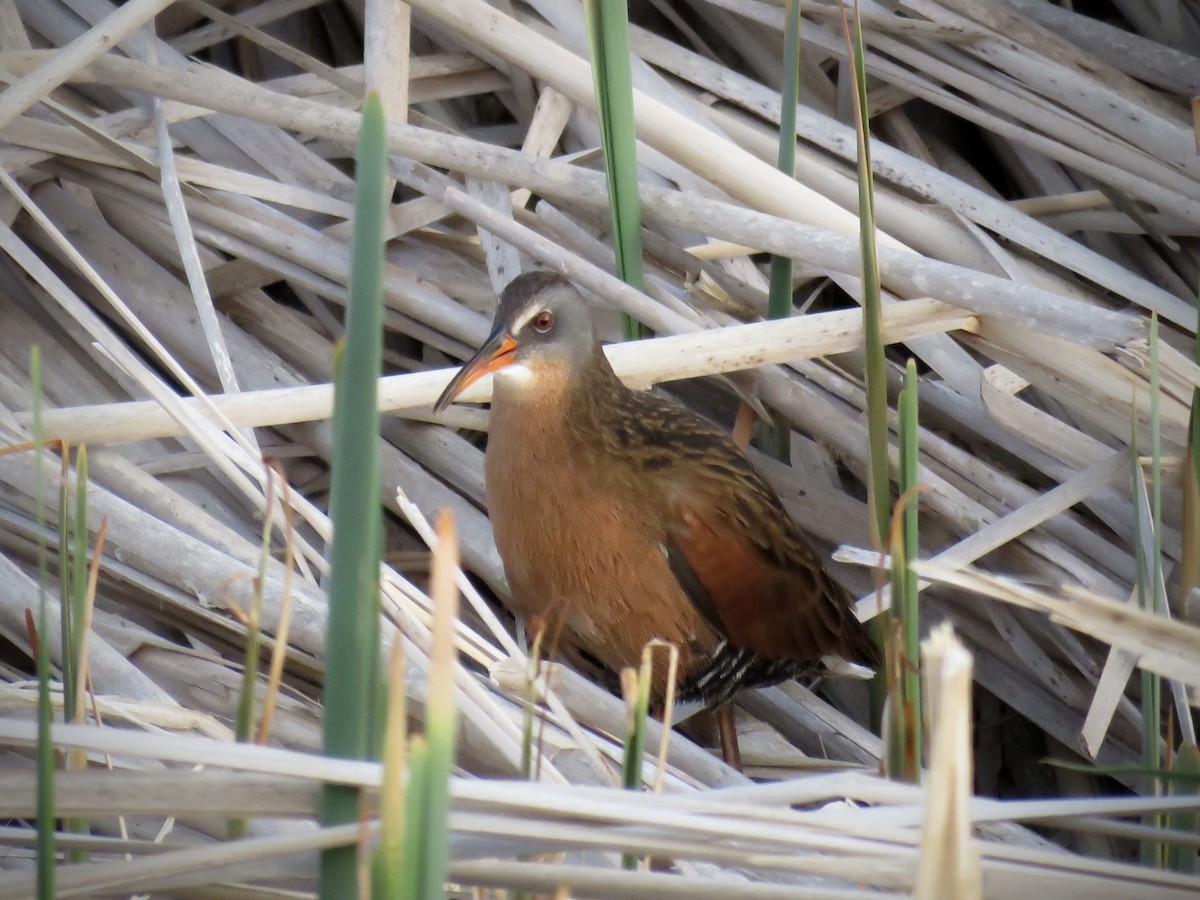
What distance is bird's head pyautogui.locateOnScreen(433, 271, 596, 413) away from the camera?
6.79 ft

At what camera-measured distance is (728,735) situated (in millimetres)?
2195

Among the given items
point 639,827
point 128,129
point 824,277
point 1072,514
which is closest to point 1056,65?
point 824,277

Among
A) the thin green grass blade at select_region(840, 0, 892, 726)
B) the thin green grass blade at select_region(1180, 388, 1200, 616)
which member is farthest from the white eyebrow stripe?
the thin green grass blade at select_region(1180, 388, 1200, 616)

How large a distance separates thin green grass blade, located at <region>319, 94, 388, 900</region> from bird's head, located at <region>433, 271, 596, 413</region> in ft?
3.94

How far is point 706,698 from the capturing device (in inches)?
88.4

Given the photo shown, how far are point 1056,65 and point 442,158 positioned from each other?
3.55 feet

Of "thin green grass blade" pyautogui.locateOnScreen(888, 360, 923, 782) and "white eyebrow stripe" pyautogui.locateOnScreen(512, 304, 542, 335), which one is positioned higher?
"white eyebrow stripe" pyautogui.locateOnScreen(512, 304, 542, 335)

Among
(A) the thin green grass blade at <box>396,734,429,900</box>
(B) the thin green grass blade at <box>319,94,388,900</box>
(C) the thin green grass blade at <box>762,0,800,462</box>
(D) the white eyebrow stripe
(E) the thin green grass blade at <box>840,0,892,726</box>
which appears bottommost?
(A) the thin green grass blade at <box>396,734,429,900</box>

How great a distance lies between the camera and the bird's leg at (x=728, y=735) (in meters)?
2.15

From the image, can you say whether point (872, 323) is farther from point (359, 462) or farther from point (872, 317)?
point (359, 462)

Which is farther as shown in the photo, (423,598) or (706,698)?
(706,698)

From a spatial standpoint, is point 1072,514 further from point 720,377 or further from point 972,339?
point 720,377

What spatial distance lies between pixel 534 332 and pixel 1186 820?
3.94ft

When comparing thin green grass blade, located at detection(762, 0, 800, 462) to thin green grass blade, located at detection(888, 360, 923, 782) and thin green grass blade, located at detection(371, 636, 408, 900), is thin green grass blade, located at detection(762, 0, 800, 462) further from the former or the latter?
thin green grass blade, located at detection(371, 636, 408, 900)
